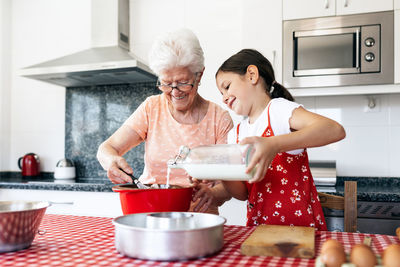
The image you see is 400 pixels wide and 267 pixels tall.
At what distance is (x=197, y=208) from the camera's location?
4.40 ft

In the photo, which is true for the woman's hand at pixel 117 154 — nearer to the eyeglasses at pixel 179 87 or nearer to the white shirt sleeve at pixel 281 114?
the eyeglasses at pixel 179 87

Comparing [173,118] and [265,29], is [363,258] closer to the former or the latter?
[173,118]

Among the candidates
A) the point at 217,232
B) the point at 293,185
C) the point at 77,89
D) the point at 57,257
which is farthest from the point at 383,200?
the point at 77,89

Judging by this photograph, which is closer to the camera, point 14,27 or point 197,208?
point 197,208

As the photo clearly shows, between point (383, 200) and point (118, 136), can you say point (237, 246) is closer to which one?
point (118, 136)

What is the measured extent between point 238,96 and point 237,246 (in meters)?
0.60

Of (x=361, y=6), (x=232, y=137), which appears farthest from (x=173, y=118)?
(x=361, y=6)

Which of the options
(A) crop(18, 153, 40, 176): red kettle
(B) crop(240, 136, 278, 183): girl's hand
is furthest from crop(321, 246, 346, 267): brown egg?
(A) crop(18, 153, 40, 176): red kettle

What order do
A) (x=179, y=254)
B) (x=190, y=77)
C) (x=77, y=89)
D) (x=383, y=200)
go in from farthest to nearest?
(x=77, y=89) < (x=383, y=200) < (x=190, y=77) < (x=179, y=254)

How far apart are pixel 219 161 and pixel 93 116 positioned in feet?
7.73

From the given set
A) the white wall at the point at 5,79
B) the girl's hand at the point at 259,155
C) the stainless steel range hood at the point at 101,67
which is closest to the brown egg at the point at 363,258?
the girl's hand at the point at 259,155

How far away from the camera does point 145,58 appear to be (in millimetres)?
2885

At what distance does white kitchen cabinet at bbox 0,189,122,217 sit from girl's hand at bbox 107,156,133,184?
3.93 ft

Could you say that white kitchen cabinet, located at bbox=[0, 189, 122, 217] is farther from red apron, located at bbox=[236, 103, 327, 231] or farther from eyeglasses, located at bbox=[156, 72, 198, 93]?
red apron, located at bbox=[236, 103, 327, 231]
